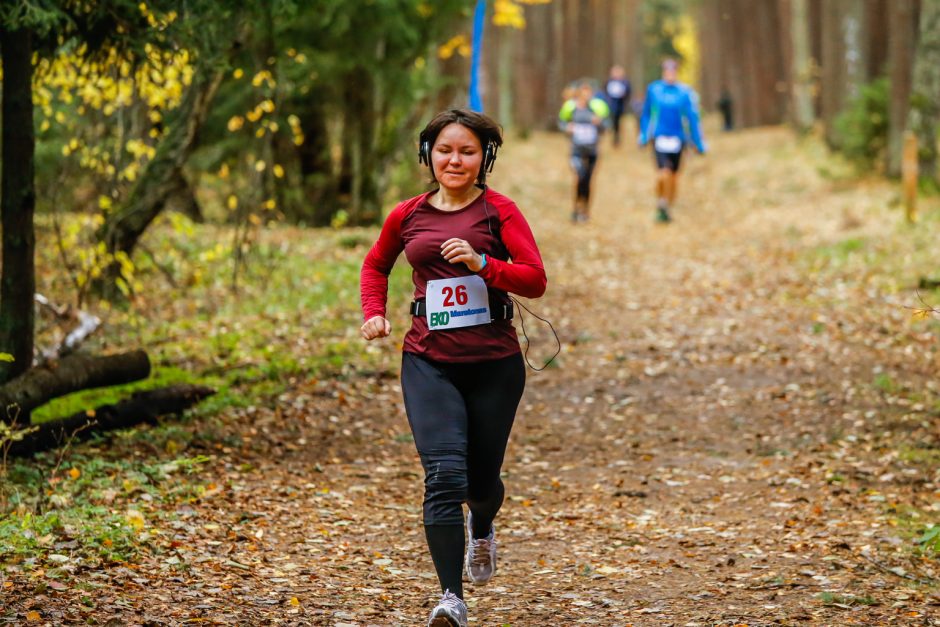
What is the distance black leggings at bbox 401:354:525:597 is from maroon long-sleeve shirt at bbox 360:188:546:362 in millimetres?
73

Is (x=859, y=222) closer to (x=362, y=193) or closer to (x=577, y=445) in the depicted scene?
(x=362, y=193)

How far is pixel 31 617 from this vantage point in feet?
15.0

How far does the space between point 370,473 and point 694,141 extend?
12172mm

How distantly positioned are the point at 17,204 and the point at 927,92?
14.6m

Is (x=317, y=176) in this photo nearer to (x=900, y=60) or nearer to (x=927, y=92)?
(x=927, y=92)

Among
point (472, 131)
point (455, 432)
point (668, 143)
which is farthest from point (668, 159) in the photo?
point (455, 432)

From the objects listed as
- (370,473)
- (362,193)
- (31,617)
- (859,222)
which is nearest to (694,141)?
(859,222)

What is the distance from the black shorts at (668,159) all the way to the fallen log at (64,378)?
12761mm

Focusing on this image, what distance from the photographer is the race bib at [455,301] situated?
4867 millimetres

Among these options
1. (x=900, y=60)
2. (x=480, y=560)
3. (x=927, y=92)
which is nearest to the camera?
(x=480, y=560)

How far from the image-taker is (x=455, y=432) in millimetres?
4824

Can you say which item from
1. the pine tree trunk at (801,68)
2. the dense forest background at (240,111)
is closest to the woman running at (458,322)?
the dense forest background at (240,111)

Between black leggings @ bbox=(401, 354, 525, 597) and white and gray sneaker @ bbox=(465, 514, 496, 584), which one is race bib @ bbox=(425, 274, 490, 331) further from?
white and gray sneaker @ bbox=(465, 514, 496, 584)

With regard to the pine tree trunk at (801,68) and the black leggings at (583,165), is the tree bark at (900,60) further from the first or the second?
the pine tree trunk at (801,68)
